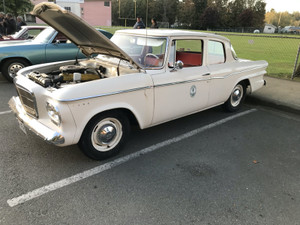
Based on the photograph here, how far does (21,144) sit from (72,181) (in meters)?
1.27

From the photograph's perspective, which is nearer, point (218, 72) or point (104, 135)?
point (104, 135)

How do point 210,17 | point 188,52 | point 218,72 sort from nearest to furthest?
point 218,72 < point 188,52 < point 210,17

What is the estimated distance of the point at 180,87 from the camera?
369cm

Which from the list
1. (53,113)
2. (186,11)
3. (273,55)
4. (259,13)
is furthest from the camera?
(259,13)

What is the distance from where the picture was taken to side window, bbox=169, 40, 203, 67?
369 centimetres

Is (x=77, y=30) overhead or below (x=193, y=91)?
overhead

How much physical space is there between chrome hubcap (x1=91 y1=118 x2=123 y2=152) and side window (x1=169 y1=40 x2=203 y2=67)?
123cm

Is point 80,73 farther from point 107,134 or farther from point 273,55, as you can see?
point 273,55

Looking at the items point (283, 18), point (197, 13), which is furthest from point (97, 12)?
point (283, 18)

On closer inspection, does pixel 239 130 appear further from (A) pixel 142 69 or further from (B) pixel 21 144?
(B) pixel 21 144

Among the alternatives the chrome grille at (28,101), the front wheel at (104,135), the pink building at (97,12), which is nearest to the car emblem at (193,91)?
the front wheel at (104,135)

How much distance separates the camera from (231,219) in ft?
7.70

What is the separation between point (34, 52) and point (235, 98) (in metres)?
5.34

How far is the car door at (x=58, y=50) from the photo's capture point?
262 inches
